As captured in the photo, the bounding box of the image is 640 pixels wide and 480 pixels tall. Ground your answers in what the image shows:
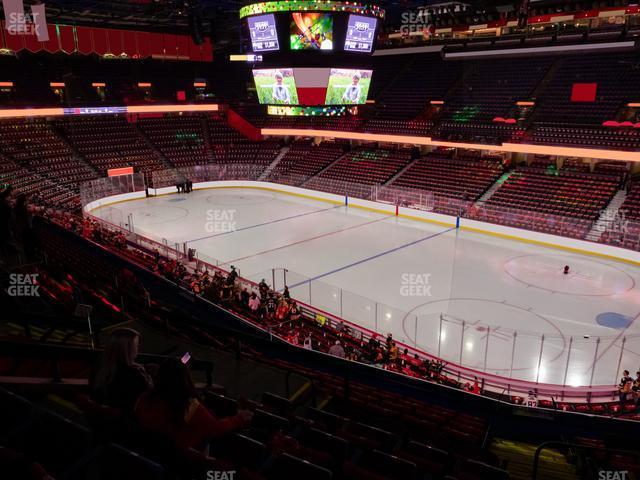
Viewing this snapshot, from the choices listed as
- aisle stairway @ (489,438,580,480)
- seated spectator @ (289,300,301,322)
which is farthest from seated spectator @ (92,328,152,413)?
seated spectator @ (289,300,301,322)

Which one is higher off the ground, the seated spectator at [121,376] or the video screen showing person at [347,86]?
the video screen showing person at [347,86]

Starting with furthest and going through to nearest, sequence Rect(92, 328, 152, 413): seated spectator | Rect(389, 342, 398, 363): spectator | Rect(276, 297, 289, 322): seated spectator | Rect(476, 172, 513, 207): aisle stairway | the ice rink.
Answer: Rect(476, 172, 513, 207): aisle stairway
Rect(276, 297, 289, 322): seated spectator
the ice rink
Rect(389, 342, 398, 363): spectator
Rect(92, 328, 152, 413): seated spectator

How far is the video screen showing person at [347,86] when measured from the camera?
15.1m

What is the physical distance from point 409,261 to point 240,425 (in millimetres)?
16201

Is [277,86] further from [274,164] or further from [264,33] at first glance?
[274,164]

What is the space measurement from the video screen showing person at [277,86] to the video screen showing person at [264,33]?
90cm

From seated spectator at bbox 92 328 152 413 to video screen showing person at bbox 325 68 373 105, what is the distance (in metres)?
13.4

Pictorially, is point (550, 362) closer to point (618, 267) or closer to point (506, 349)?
point (506, 349)

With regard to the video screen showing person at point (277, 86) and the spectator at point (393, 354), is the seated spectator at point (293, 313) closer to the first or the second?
the spectator at point (393, 354)

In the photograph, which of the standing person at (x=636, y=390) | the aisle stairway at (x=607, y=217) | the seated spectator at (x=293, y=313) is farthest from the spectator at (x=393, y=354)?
the aisle stairway at (x=607, y=217)

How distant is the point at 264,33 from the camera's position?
14.3 meters

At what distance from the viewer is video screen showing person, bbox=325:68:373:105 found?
1512 cm

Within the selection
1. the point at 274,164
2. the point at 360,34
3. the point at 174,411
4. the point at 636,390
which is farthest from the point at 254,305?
the point at 274,164

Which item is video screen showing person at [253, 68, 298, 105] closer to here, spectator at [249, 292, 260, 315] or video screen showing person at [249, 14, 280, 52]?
video screen showing person at [249, 14, 280, 52]
